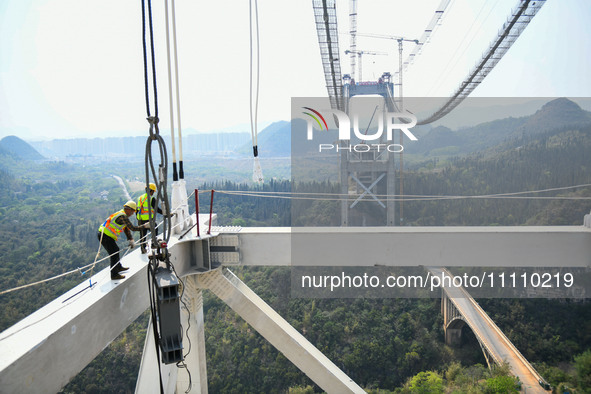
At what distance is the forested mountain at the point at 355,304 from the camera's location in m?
16.2

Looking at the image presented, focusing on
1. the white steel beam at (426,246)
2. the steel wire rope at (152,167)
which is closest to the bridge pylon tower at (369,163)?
the white steel beam at (426,246)


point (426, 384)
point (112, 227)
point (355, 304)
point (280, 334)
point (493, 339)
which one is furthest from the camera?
point (355, 304)

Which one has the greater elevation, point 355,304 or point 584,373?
point 584,373

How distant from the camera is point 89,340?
249cm

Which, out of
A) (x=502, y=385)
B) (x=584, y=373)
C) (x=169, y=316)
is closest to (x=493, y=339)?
(x=584, y=373)

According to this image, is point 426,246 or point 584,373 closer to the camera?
point 426,246

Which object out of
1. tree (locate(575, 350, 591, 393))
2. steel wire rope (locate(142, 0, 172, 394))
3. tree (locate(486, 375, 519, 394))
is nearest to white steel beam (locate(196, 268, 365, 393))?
steel wire rope (locate(142, 0, 172, 394))

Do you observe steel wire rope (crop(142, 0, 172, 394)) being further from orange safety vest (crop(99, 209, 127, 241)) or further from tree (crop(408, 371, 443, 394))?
tree (crop(408, 371, 443, 394))

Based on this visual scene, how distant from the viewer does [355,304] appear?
21469mm

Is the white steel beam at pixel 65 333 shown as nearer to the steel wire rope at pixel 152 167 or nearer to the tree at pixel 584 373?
the steel wire rope at pixel 152 167

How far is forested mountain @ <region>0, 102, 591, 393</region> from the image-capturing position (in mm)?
16219

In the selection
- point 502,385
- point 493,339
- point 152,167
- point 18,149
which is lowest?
point 493,339

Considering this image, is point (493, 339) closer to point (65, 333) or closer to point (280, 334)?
point (280, 334)

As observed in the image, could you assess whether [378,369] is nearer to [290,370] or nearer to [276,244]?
[290,370]
